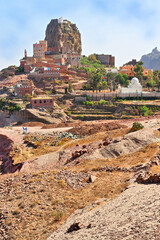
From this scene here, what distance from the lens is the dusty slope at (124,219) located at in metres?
9.28

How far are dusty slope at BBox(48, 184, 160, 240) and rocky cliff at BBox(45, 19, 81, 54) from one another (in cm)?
9251

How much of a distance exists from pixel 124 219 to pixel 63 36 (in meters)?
102

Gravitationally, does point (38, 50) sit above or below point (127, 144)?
above

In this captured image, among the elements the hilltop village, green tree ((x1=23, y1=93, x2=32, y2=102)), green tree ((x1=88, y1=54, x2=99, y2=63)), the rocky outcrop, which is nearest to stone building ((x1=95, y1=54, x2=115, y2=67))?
green tree ((x1=88, y1=54, x2=99, y2=63))

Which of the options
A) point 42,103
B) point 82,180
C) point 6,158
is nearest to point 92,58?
point 42,103

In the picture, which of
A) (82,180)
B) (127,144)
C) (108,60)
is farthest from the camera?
(108,60)

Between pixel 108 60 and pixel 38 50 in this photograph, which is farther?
pixel 108 60

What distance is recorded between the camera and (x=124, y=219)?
10.6 m

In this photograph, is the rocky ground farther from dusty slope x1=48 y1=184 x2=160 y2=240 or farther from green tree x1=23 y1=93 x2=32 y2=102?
green tree x1=23 y1=93 x2=32 y2=102

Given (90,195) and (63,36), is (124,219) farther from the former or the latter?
(63,36)

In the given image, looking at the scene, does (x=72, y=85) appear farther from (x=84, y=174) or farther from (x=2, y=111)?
(x=84, y=174)

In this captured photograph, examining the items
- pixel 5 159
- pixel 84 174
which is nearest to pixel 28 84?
pixel 5 159

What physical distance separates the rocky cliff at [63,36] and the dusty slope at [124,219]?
9251 centimetres

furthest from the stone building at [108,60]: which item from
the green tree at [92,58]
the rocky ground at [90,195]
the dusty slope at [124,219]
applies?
the dusty slope at [124,219]
